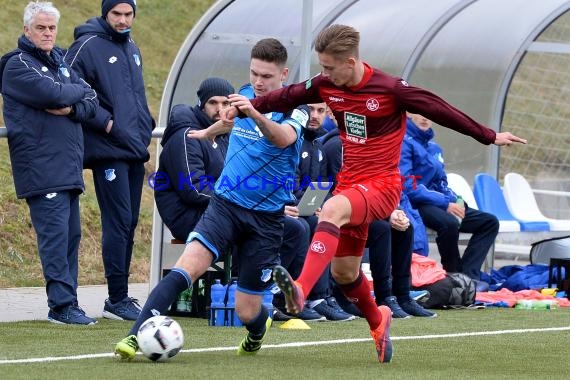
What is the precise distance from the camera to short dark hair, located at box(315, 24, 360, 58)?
772cm

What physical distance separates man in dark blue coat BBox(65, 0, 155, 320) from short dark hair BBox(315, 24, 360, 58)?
2.95 metres

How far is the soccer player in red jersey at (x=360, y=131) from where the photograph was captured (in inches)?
306

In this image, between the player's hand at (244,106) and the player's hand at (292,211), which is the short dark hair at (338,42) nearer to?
the player's hand at (244,106)

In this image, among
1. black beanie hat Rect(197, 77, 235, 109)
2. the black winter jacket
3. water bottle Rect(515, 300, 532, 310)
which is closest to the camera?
black beanie hat Rect(197, 77, 235, 109)

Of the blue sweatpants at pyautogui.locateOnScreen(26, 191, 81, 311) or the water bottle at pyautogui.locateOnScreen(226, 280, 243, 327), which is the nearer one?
the blue sweatpants at pyautogui.locateOnScreen(26, 191, 81, 311)

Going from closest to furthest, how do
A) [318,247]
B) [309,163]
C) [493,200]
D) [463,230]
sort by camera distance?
[318,247] < [309,163] < [463,230] < [493,200]

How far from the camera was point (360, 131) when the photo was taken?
8.01m

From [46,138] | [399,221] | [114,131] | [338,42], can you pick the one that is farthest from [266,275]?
[399,221]

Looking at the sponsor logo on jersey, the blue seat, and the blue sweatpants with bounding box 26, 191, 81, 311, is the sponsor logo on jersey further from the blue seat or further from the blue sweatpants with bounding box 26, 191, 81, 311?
the blue seat

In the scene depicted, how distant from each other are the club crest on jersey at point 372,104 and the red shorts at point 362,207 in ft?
1.48

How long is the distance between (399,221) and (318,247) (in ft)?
13.4

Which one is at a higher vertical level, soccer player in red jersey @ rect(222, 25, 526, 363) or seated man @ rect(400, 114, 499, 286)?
soccer player in red jersey @ rect(222, 25, 526, 363)

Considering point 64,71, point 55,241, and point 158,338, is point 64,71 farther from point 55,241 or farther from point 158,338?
point 158,338

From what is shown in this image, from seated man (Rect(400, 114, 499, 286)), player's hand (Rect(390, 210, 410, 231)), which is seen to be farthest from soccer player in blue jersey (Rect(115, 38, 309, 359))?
seated man (Rect(400, 114, 499, 286))
